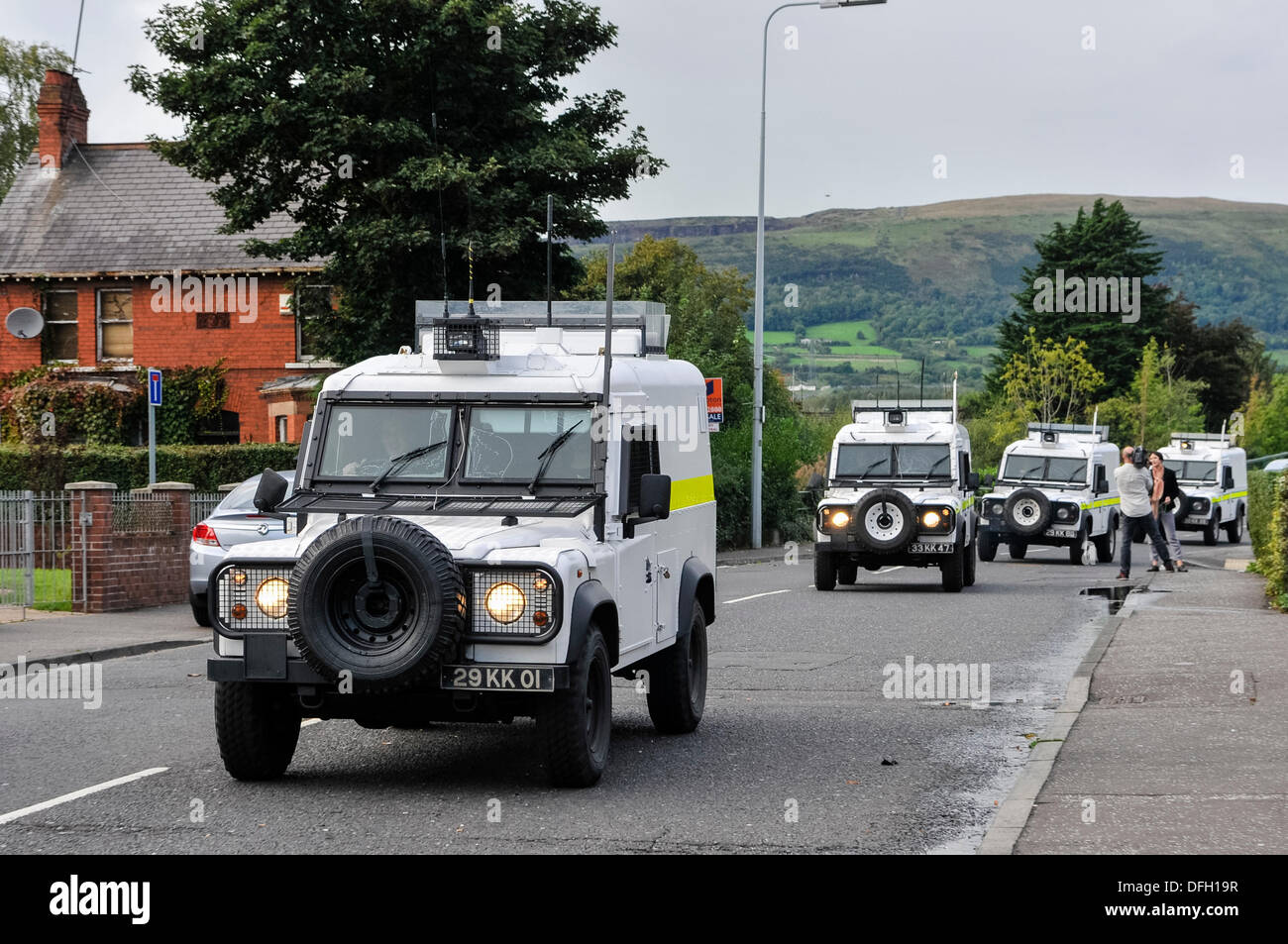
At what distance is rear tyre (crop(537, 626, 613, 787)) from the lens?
8.05 meters

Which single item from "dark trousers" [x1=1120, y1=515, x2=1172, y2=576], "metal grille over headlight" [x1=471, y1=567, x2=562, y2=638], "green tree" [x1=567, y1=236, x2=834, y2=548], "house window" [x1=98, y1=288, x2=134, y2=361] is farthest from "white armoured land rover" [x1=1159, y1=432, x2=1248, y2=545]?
"metal grille over headlight" [x1=471, y1=567, x2=562, y2=638]

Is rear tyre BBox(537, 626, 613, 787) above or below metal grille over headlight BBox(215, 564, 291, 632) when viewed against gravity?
below

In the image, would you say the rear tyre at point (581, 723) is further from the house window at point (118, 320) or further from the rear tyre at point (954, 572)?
the house window at point (118, 320)

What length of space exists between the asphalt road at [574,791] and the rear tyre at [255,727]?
137mm

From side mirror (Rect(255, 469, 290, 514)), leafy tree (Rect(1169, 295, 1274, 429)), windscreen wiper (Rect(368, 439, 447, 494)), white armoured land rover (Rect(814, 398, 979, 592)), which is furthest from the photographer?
leafy tree (Rect(1169, 295, 1274, 429))

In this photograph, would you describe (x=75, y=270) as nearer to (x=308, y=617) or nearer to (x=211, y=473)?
(x=211, y=473)

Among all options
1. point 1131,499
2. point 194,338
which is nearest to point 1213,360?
point 194,338

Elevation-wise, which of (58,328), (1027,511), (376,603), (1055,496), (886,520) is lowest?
(1027,511)

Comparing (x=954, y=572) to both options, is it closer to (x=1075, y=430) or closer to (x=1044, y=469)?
(x=1044, y=469)

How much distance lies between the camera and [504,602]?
313 inches

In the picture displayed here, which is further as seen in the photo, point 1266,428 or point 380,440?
point 1266,428

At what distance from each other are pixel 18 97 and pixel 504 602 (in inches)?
2448

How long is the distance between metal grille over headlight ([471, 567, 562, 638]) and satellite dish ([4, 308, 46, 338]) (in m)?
34.1

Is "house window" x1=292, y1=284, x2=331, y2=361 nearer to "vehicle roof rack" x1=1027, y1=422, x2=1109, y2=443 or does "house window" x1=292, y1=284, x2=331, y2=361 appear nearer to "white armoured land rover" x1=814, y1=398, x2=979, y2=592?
"white armoured land rover" x1=814, y1=398, x2=979, y2=592
